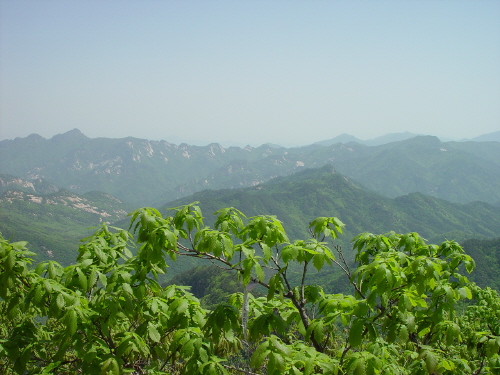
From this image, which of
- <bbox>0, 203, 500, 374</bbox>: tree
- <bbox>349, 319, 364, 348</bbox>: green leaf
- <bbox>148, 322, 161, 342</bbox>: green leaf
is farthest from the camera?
<bbox>148, 322, 161, 342</bbox>: green leaf

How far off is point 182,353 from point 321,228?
2279 millimetres

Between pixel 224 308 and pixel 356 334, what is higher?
pixel 224 308

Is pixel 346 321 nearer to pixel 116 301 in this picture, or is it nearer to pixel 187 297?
pixel 187 297

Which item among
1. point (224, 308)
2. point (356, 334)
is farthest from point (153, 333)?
point (356, 334)

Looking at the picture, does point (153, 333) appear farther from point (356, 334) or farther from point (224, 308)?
point (356, 334)

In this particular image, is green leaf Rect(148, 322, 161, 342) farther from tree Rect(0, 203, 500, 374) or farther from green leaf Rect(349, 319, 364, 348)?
green leaf Rect(349, 319, 364, 348)

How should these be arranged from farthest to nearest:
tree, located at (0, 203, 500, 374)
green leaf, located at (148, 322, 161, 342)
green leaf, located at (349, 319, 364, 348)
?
green leaf, located at (148, 322, 161, 342), tree, located at (0, 203, 500, 374), green leaf, located at (349, 319, 364, 348)

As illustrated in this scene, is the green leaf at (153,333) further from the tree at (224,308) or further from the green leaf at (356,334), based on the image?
the green leaf at (356,334)

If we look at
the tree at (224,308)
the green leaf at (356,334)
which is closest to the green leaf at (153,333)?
the tree at (224,308)

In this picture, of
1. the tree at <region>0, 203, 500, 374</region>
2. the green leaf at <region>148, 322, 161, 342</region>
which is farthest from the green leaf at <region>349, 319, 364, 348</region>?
the green leaf at <region>148, 322, 161, 342</region>

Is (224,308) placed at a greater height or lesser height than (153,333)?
greater

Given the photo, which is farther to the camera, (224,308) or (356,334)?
(224,308)

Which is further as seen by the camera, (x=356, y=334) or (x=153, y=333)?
(x=153, y=333)

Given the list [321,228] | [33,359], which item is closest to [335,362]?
[321,228]
